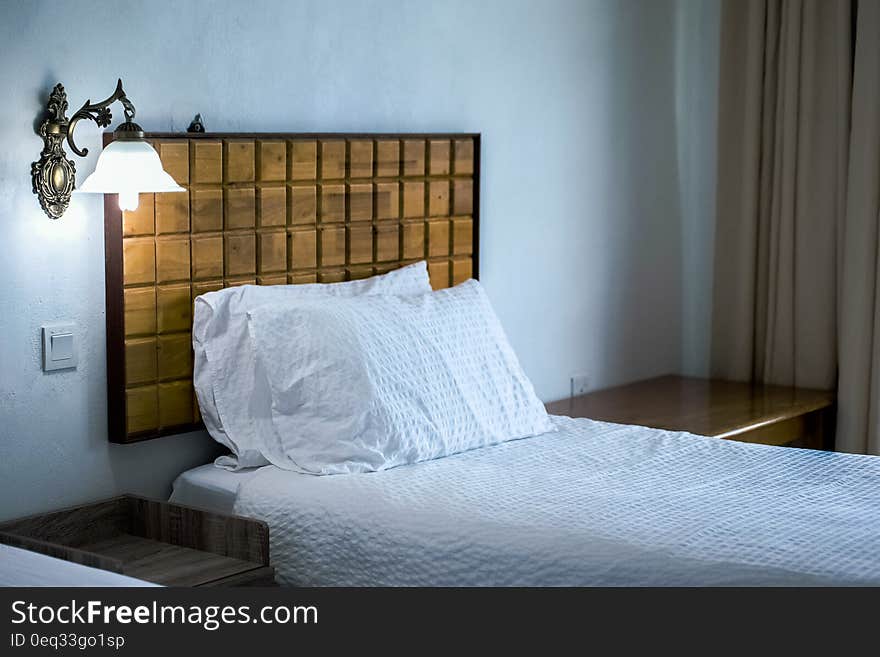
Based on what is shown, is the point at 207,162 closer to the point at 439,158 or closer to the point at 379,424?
the point at 379,424

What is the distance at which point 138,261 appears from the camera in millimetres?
2746

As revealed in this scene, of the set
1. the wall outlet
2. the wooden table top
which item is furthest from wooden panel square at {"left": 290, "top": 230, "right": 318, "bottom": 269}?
the wall outlet

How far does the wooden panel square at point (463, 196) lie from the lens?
3.58 meters

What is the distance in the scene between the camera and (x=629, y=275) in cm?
438

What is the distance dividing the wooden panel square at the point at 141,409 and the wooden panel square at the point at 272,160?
59 centimetres

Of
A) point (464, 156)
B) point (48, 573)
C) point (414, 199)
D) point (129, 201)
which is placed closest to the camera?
point (48, 573)

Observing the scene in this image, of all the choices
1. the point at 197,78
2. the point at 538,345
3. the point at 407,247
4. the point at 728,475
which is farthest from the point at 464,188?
the point at 728,475

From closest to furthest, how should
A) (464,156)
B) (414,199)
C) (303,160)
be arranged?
(303,160)
(414,199)
(464,156)

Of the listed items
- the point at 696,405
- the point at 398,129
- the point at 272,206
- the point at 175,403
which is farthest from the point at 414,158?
the point at 696,405

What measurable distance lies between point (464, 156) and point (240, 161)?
85 cm

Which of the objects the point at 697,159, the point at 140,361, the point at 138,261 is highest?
the point at 697,159

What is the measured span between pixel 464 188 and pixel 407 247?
30 cm

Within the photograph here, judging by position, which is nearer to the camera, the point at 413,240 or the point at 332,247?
the point at 332,247
